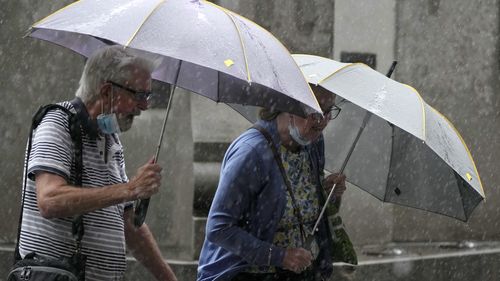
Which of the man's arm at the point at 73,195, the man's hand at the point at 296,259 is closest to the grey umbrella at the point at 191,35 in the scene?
the man's arm at the point at 73,195

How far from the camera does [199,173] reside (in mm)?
9109

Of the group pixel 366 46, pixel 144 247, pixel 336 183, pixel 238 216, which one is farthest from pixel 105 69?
pixel 366 46

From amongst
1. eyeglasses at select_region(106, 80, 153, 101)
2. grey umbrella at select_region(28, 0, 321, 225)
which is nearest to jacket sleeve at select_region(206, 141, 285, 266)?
grey umbrella at select_region(28, 0, 321, 225)

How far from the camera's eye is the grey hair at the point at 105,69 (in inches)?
161

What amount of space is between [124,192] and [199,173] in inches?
208

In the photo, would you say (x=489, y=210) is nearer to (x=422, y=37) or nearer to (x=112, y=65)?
(x=422, y=37)

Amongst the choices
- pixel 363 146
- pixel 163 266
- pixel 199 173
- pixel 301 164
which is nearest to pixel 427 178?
pixel 363 146

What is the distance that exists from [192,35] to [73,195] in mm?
810

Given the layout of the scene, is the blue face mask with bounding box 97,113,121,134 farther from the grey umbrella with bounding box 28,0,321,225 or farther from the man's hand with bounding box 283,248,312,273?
the man's hand with bounding box 283,248,312,273

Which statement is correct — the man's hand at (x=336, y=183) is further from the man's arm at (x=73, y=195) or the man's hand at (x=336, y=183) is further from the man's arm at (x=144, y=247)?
the man's arm at (x=73, y=195)

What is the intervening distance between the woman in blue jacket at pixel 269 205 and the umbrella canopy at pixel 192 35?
17.0 inches

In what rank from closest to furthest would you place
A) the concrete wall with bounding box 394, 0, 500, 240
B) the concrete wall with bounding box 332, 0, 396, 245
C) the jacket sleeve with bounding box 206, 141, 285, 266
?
the jacket sleeve with bounding box 206, 141, 285, 266 < the concrete wall with bounding box 332, 0, 396, 245 < the concrete wall with bounding box 394, 0, 500, 240

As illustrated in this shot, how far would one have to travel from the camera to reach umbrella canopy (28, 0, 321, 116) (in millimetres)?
4051

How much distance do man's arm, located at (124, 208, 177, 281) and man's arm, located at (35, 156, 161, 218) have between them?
2.19ft
